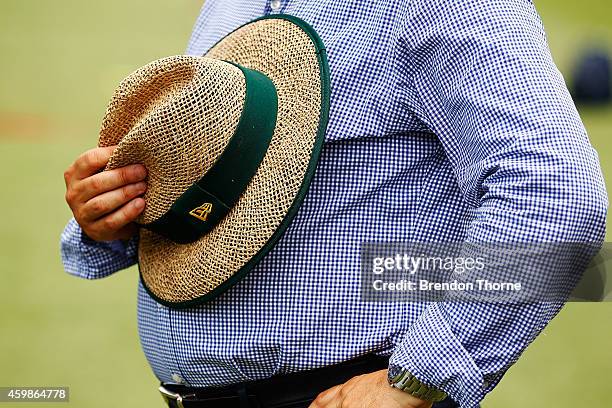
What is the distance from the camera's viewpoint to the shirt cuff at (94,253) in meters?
1.95

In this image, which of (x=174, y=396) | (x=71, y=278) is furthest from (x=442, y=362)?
(x=71, y=278)

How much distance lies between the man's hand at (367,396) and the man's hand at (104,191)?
47 centimetres

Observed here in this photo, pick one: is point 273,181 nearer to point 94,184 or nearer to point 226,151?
point 226,151

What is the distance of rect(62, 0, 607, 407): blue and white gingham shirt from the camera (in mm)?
1252

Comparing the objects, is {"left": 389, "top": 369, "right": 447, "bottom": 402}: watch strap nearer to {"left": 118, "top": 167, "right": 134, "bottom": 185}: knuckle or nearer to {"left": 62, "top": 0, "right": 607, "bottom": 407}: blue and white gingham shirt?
{"left": 62, "top": 0, "right": 607, "bottom": 407}: blue and white gingham shirt

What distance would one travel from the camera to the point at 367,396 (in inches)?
52.9

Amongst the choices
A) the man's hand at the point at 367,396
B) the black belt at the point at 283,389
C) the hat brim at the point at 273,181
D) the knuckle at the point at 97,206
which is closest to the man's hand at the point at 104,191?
the knuckle at the point at 97,206

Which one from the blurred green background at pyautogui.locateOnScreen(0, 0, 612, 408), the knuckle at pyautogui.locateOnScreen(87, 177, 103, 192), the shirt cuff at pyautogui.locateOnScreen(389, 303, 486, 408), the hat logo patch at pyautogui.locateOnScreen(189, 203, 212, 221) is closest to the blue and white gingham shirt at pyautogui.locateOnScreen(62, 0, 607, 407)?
the shirt cuff at pyautogui.locateOnScreen(389, 303, 486, 408)

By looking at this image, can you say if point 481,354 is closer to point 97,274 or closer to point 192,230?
point 192,230

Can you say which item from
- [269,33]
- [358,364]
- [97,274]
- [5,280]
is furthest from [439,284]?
[5,280]

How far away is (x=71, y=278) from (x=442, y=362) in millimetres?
4208

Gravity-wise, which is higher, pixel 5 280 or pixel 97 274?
pixel 97 274

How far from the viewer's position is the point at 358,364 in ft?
4.92

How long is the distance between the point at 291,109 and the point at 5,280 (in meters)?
3.92
